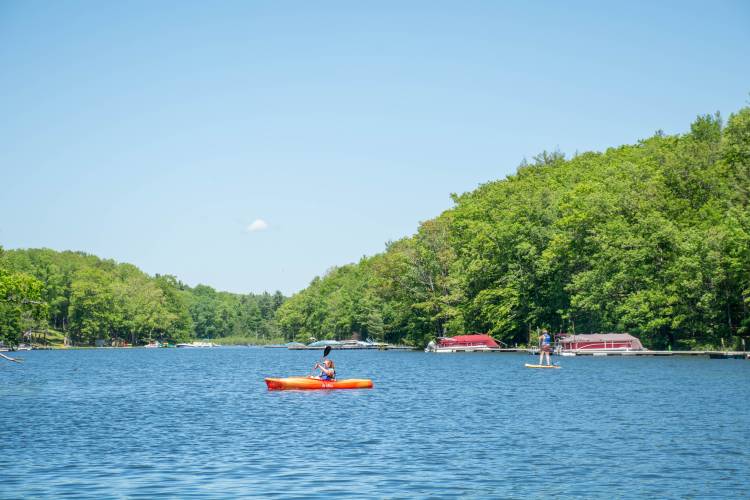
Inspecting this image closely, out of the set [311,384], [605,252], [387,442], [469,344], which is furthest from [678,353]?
[387,442]

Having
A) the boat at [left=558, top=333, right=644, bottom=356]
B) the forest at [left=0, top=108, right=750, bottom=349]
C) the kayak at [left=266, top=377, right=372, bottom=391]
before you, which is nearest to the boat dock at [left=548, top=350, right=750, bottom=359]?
the boat at [left=558, top=333, right=644, bottom=356]

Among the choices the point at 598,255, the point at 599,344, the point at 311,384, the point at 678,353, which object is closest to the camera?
the point at 311,384

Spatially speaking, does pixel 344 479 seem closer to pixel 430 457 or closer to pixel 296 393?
pixel 430 457

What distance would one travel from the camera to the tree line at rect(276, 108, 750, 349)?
303ft

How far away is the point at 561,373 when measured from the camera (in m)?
76.1

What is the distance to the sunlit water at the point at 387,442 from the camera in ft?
78.1

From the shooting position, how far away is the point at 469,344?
137 m

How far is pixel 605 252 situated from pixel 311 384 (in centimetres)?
5503

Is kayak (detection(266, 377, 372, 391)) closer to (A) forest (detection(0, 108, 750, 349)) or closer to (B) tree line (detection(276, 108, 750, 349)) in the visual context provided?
(A) forest (detection(0, 108, 750, 349))

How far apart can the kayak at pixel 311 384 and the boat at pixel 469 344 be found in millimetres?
74971

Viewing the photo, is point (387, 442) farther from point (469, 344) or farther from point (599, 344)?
point (469, 344)

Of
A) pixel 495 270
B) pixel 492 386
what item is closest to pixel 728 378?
pixel 492 386

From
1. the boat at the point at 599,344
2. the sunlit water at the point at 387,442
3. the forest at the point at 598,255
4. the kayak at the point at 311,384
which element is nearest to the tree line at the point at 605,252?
the forest at the point at 598,255

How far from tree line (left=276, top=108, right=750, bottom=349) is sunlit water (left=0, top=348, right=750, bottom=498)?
109 ft
